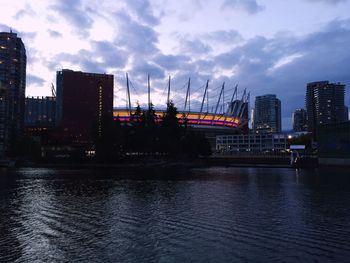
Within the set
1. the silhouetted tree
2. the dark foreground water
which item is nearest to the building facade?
the silhouetted tree

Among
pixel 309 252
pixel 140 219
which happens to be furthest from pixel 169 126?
pixel 309 252

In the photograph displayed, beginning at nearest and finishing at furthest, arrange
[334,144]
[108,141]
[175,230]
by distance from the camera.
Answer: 1. [175,230]
2. [334,144]
3. [108,141]

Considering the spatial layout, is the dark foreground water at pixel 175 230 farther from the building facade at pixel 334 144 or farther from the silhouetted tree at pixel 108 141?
the silhouetted tree at pixel 108 141

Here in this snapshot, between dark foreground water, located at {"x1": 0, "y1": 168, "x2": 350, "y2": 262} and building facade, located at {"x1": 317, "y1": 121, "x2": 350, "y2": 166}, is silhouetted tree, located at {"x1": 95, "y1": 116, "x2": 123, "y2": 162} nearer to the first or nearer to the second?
building facade, located at {"x1": 317, "y1": 121, "x2": 350, "y2": 166}

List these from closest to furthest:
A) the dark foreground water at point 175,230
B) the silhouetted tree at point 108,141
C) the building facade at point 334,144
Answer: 1. the dark foreground water at point 175,230
2. the building facade at point 334,144
3. the silhouetted tree at point 108,141

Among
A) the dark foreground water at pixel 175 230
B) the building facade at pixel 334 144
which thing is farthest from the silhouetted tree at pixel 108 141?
the dark foreground water at pixel 175 230

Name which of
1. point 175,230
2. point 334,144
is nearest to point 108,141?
point 334,144

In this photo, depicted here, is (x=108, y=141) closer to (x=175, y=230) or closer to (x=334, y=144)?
(x=334, y=144)

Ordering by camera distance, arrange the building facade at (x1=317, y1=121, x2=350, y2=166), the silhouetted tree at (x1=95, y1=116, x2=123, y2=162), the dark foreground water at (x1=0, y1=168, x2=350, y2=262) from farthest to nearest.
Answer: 1. the silhouetted tree at (x1=95, y1=116, x2=123, y2=162)
2. the building facade at (x1=317, y1=121, x2=350, y2=166)
3. the dark foreground water at (x1=0, y1=168, x2=350, y2=262)

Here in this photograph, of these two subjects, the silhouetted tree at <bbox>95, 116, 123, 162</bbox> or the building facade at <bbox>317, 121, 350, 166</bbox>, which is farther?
the silhouetted tree at <bbox>95, 116, 123, 162</bbox>

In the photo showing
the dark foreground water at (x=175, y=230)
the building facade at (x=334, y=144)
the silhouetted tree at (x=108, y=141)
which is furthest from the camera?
the silhouetted tree at (x=108, y=141)

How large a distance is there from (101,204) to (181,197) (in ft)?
28.2

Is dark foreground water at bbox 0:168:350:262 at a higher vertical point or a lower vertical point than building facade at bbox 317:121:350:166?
lower

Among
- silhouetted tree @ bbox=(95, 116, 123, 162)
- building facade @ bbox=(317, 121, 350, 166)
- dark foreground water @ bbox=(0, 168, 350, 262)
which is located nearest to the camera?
dark foreground water @ bbox=(0, 168, 350, 262)
